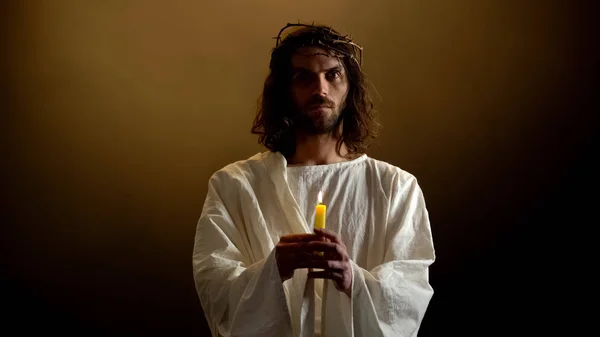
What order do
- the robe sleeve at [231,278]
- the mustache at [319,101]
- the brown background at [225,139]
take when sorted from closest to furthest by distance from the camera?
the robe sleeve at [231,278], the mustache at [319,101], the brown background at [225,139]

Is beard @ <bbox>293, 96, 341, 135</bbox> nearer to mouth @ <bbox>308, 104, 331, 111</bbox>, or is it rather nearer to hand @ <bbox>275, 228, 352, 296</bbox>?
mouth @ <bbox>308, 104, 331, 111</bbox>

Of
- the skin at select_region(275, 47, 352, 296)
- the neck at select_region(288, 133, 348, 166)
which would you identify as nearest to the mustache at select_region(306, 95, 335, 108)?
the skin at select_region(275, 47, 352, 296)

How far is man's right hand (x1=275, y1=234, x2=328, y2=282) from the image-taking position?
1549mm

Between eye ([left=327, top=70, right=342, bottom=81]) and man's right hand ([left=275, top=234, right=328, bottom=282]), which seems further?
eye ([left=327, top=70, right=342, bottom=81])

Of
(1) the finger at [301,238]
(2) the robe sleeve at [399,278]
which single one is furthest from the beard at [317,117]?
(1) the finger at [301,238]

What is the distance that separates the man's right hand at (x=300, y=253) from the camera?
155 cm

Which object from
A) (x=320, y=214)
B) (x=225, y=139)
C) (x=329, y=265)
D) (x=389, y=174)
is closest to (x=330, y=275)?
(x=329, y=265)

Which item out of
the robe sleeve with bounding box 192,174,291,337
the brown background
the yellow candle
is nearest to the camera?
the yellow candle

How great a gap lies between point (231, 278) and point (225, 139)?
75 centimetres

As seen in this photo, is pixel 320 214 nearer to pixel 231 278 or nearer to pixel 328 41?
pixel 231 278

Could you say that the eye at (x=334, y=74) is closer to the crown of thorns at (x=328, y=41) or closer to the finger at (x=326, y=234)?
the crown of thorns at (x=328, y=41)
